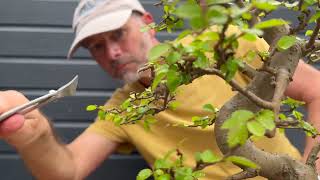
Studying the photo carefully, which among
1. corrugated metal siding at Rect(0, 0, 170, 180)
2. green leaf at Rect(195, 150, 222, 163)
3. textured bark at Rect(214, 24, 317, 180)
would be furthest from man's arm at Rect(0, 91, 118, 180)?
green leaf at Rect(195, 150, 222, 163)

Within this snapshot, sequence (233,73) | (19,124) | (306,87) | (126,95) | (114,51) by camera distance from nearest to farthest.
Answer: (233,73) < (19,124) < (306,87) < (114,51) < (126,95)

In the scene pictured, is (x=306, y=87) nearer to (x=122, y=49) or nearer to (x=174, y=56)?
(x=122, y=49)

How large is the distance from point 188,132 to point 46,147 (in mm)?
529

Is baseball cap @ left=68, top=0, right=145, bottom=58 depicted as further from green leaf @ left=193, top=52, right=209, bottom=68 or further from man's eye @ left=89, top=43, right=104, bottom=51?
green leaf @ left=193, top=52, right=209, bottom=68

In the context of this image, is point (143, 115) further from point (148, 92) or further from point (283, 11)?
point (283, 11)

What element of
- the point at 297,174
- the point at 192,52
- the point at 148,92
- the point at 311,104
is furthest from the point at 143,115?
the point at 311,104

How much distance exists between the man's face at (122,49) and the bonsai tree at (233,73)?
2.99 ft

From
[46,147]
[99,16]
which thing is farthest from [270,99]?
[99,16]

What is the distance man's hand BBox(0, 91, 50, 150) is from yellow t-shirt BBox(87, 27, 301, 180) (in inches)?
17.8

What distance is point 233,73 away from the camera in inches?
21.5

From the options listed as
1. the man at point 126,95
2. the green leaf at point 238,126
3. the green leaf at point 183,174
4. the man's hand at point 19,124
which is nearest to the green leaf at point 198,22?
the green leaf at point 238,126

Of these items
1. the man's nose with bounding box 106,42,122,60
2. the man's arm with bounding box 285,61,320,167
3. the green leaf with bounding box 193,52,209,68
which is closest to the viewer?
the green leaf with bounding box 193,52,209,68

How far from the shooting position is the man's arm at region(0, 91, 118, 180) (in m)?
1.33

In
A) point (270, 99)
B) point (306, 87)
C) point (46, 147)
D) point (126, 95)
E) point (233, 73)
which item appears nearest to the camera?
point (233, 73)
